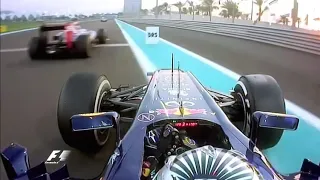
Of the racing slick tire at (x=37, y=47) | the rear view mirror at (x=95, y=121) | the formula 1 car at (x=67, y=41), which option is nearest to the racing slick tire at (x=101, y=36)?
the formula 1 car at (x=67, y=41)

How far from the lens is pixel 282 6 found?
1836 mm

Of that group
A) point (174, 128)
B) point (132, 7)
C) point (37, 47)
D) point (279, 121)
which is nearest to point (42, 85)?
point (37, 47)

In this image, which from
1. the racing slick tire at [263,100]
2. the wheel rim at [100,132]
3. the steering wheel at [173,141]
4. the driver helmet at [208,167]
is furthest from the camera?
the wheel rim at [100,132]

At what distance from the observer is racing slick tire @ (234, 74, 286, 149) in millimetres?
1716

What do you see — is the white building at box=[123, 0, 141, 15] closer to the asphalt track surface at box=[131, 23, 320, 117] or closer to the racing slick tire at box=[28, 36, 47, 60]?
the asphalt track surface at box=[131, 23, 320, 117]

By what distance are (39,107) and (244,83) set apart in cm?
98

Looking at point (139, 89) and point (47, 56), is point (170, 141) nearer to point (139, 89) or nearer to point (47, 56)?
point (139, 89)

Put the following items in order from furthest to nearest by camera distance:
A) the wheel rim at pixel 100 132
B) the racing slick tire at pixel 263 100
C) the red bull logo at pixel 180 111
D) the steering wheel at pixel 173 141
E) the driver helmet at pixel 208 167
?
the wheel rim at pixel 100 132
the racing slick tire at pixel 263 100
the red bull logo at pixel 180 111
the steering wheel at pixel 173 141
the driver helmet at pixel 208 167

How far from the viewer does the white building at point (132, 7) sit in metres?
1.89

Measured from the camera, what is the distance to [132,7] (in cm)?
190

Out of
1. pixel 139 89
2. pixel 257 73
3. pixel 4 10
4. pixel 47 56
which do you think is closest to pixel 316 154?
pixel 257 73

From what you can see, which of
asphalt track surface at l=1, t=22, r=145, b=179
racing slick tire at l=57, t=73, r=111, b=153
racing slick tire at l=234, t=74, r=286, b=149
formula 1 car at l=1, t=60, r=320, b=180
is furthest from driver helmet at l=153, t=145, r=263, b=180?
asphalt track surface at l=1, t=22, r=145, b=179

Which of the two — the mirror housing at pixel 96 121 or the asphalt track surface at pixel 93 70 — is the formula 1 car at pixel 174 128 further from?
the asphalt track surface at pixel 93 70

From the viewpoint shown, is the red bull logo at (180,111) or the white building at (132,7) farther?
the white building at (132,7)
